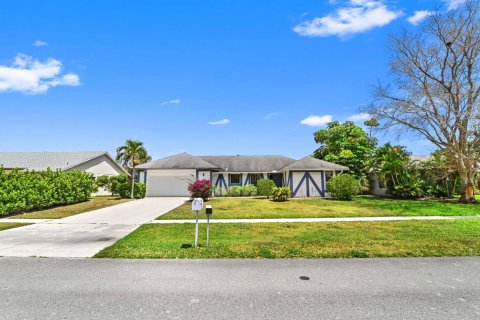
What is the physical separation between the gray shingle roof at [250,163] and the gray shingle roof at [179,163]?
2.54m

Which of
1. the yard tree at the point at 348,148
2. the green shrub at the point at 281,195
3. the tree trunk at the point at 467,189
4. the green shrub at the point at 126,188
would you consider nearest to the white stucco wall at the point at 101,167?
the green shrub at the point at 126,188

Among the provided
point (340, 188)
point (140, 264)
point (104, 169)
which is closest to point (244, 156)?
point (340, 188)

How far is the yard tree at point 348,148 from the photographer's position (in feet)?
92.9

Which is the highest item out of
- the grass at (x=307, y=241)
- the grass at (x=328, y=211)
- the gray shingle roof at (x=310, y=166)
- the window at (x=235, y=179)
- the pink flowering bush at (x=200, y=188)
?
the gray shingle roof at (x=310, y=166)

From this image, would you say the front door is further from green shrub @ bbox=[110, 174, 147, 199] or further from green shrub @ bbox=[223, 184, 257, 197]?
green shrub @ bbox=[110, 174, 147, 199]

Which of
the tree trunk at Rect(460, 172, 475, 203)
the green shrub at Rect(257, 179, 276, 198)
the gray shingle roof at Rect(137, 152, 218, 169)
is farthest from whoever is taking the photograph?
the gray shingle roof at Rect(137, 152, 218, 169)

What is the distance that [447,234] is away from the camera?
26.4 feet

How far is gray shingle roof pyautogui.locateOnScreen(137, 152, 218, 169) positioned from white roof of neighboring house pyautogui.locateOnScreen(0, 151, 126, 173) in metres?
7.61

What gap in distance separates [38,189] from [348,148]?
96.5 ft

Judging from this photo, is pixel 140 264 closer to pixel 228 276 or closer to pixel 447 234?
pixel 228 276

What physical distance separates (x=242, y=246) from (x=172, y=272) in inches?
88.4

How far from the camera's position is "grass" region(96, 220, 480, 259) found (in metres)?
6.02

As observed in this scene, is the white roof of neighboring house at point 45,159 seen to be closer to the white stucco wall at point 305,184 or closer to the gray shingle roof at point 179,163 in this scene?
the gray shingle roof at point 179,163

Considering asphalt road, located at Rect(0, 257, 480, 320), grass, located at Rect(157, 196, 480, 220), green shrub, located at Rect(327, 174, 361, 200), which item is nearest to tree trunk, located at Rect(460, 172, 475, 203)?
grass, located at Rect(157, 196, 480, 220)
